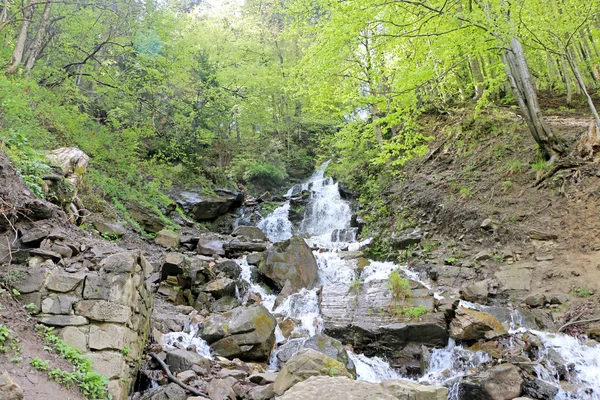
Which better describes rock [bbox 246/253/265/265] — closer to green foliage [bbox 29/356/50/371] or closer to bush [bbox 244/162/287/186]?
green foliage [bbox 29/356/50/371]

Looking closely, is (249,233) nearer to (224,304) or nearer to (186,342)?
(224,304)

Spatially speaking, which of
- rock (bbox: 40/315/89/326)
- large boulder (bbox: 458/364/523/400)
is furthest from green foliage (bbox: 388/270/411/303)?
rock (bbox: 40/315/89/326)

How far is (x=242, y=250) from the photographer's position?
39.8ft

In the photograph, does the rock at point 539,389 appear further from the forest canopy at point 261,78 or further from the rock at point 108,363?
the forest canopy at point 261,78

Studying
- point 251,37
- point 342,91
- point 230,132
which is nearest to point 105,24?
point 342,91

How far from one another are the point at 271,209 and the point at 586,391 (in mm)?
14969

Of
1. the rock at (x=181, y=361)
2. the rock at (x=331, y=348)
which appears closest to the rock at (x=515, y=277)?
the rock at (x=331, y=348)

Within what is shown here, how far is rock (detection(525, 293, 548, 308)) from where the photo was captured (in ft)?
24.4

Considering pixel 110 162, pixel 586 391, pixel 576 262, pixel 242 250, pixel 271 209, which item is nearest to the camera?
pixel 586 391

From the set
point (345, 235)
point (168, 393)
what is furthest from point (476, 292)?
point (345, 235)

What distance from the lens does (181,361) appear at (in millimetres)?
5500

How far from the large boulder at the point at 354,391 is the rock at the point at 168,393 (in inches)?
89.8

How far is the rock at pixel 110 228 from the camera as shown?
351 inches

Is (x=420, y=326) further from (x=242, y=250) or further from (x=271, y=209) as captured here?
(x=271, y=209)
